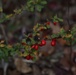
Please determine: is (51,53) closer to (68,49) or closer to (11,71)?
(68,49)

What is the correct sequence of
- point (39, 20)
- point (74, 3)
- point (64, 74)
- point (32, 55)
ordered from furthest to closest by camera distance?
point (74, 3) → point (39, 20) → point (64, 74) → point (32, 55)

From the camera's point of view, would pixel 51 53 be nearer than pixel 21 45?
No

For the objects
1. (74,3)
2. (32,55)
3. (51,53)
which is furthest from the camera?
(74,3)

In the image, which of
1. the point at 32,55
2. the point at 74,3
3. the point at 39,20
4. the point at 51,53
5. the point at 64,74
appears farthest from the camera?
the point at 74,3

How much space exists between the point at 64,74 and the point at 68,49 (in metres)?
0.39

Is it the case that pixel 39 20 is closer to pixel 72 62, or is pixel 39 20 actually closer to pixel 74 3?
pixel 74 3

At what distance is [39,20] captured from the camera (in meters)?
3.57

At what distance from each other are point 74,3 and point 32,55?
1960 mm

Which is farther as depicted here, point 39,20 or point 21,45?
point 39,20

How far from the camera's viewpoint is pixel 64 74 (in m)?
2.88

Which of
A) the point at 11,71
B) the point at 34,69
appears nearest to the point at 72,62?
the point at 34,69

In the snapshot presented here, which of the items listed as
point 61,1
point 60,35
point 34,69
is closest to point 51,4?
point 61,1

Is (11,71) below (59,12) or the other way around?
below

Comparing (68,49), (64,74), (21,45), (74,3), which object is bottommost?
(64,74)
